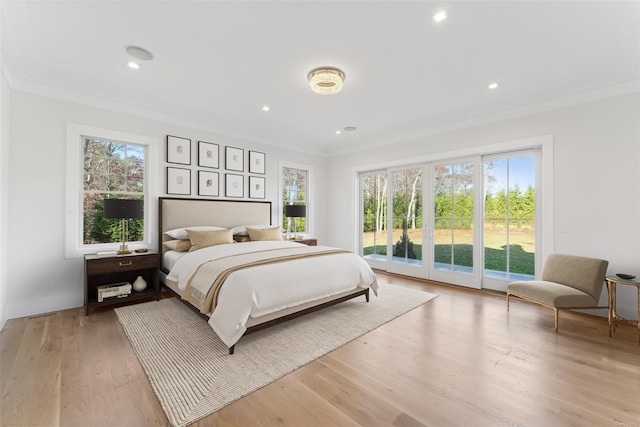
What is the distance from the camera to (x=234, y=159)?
4848 mm

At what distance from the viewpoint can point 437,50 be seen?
250 centimetres

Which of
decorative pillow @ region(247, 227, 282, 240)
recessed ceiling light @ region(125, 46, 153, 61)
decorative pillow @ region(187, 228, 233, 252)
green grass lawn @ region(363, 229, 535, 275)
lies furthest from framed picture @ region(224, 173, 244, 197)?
green grass lawn @ region(363, 229, 535, 275)

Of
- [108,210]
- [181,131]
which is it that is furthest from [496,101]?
[108,210]

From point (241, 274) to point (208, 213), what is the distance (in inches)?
93.2

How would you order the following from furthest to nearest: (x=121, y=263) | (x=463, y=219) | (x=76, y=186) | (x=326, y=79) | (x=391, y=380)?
(x=463, y=219)
(x=76, y=186)
(x=121, y=263)
(x=326, y=79)
(x=391, y=380)

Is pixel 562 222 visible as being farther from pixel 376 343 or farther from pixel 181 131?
pixel 181 131

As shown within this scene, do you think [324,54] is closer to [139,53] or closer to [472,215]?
[139,53]

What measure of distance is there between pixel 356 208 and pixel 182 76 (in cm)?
406

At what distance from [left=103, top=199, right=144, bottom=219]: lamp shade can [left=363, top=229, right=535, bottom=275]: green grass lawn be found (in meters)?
4.44

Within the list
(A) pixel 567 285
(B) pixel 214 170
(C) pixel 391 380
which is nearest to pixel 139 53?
(B) pixel 214 170

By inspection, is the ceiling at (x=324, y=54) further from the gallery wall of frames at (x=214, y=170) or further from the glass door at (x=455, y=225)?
the glass door at (x=455, y=225)

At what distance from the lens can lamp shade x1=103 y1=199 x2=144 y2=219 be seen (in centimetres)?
320

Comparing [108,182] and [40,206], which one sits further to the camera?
[108,182]

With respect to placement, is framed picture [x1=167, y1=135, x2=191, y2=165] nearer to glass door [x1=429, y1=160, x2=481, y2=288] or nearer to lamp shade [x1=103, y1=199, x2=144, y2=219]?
lamp shade [x1=103, y1=199, x2=144, y2=219]
